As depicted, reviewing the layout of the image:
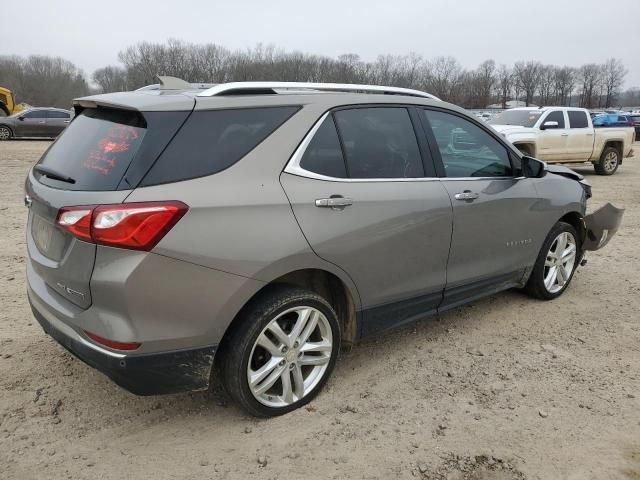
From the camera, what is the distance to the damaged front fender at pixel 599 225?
5.04 m

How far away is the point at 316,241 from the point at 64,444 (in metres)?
1.61

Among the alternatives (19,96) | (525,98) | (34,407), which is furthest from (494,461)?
(525,98)

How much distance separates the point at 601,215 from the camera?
16.5 ft

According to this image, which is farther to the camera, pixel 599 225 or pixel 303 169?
pixel 599 225

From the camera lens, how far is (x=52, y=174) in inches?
106

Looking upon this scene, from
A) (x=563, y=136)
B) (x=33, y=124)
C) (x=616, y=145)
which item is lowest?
(x=616, y=145)

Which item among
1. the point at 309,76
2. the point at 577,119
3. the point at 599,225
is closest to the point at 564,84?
the point at 309,76

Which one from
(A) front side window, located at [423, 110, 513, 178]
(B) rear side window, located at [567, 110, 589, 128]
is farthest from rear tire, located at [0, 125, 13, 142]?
(A) front side window, located at [423, 110, 513, 178]

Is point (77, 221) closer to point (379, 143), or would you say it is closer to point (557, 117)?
point (379, 143)

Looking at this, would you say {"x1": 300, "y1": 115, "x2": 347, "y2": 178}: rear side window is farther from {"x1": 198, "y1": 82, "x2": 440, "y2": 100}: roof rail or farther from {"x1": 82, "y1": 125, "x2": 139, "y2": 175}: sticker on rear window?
{"x1": 82, "y1": 125, "x2": 139, "y2": 175}: sticker on rear window

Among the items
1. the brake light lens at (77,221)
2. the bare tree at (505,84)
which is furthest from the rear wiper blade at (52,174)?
the bare tree at (505,84)

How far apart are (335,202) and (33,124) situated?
24.2 m

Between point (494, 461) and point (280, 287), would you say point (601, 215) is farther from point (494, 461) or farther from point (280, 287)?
point (280, 287)

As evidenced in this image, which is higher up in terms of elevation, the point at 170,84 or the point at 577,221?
the point at 170,84
